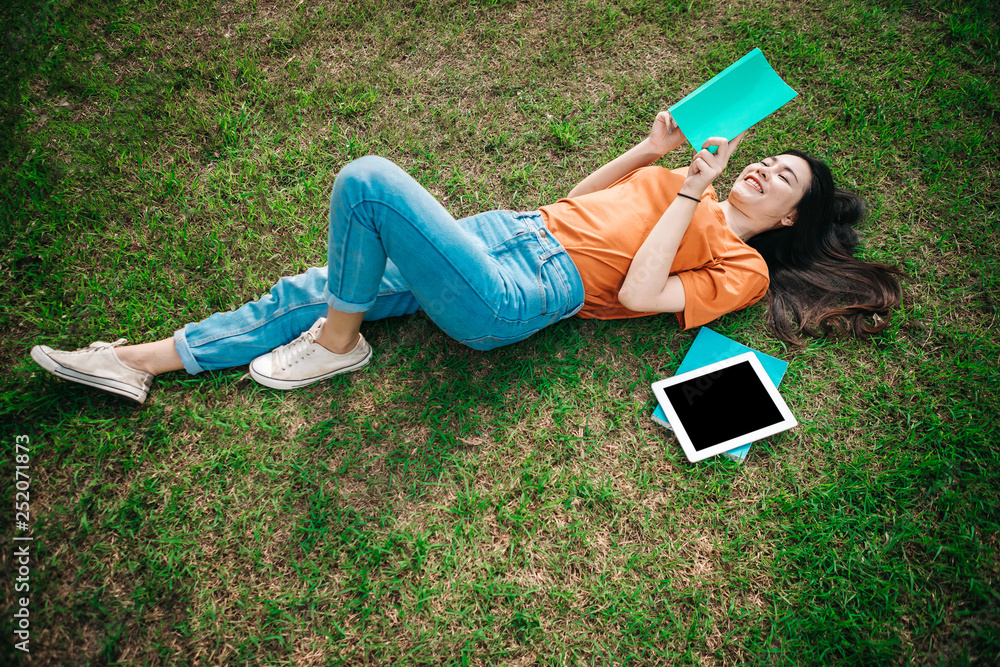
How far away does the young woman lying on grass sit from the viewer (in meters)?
2.14

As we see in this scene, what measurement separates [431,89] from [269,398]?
227 centimetres

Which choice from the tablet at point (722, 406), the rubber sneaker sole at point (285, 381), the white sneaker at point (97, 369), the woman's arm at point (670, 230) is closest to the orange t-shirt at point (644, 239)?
the woman's arm at point (670, 230)

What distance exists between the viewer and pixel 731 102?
91.4 inches

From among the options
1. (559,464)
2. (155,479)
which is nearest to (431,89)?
(559,464)

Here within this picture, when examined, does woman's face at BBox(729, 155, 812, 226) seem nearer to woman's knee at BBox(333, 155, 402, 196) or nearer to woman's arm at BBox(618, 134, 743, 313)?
woman's arm at BBox(618, 134, 743, 313)

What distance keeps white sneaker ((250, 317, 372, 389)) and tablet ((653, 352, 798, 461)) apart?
1.66 meters

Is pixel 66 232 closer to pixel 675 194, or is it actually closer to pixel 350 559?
pixel 350 559

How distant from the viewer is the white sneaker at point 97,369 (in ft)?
7.68

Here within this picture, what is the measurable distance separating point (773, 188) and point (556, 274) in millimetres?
1238

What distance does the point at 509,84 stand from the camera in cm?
→ 343

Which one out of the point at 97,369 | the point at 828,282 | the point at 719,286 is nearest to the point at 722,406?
the point at 719,286

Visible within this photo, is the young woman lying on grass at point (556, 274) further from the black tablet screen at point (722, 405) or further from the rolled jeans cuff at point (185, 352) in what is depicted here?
the black tablet screen at point (722, 405)

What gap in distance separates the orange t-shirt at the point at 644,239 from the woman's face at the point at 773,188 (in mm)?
180

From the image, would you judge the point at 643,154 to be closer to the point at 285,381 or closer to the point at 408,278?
the point at 408,278
